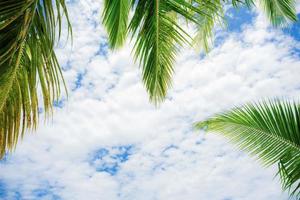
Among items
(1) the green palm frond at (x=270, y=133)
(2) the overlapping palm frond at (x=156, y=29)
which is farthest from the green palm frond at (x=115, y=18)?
(1) the green palm frond at (x=270, y=133)

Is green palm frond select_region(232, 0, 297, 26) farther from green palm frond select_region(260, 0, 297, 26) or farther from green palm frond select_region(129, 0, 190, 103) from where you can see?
green palm frond select_region(129, 0, 190, 103)

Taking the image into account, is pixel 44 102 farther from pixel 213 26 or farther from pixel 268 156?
pixel 213 26

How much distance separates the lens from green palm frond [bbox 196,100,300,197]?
3137mm

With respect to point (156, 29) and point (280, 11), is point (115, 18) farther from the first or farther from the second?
point (280, 11)

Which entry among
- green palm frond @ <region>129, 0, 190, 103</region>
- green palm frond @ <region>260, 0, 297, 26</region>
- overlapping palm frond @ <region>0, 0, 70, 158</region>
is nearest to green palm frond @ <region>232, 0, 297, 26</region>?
green palm frond @ <region>260, 0, 297, 26</region>

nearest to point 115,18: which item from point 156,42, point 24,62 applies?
point 156,42

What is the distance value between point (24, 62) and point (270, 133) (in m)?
2.37

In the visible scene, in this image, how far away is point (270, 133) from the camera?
10.8ft

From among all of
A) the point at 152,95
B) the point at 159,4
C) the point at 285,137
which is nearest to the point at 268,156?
the point at 285,137

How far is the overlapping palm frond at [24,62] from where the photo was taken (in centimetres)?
186

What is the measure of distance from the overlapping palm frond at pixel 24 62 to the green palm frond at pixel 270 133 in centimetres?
208

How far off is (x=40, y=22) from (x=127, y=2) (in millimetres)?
2090

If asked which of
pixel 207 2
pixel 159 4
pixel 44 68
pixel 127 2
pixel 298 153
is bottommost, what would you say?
pixel 298 153

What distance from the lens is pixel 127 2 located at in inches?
159
